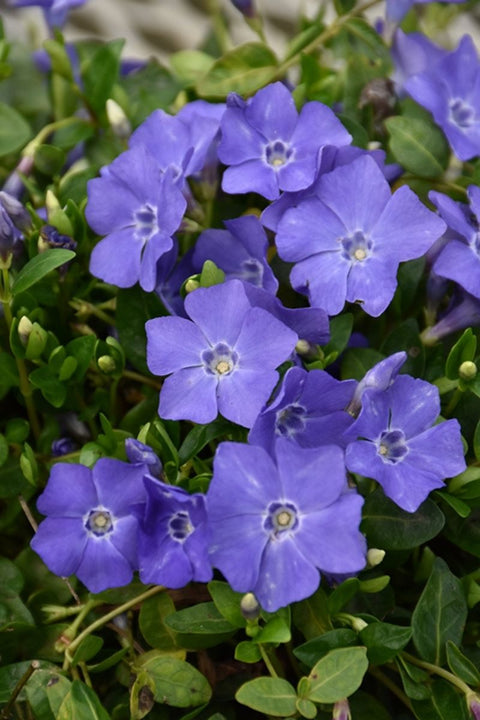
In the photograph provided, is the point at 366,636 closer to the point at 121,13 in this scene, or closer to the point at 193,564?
the point at 193,564

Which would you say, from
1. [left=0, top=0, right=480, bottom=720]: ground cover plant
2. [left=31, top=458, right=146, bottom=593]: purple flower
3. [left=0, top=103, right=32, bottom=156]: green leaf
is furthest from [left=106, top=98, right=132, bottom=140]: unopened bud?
[left=31, top=458, right=146, bottom=593]: purple flower

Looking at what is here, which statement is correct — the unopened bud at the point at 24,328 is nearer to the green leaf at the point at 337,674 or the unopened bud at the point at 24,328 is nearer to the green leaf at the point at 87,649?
the green leaf at the point at 87,649

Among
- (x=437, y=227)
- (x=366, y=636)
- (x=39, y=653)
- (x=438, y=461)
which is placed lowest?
(x=39, y=653)

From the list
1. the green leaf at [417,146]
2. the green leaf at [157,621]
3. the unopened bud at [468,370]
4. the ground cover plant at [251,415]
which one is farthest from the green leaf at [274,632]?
the green leaf at [417,146]

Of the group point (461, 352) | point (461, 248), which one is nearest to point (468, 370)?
point (461, 352)

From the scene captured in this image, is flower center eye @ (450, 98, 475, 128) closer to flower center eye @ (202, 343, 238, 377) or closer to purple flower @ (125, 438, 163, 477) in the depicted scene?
flower center eye @ (202, 343, 238, 377)

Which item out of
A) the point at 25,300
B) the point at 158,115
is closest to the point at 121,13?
the point at 158,115

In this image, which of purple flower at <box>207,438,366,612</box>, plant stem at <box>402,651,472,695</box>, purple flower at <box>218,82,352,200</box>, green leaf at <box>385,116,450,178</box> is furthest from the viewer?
green leaf at <box>385,116,450,178</box>

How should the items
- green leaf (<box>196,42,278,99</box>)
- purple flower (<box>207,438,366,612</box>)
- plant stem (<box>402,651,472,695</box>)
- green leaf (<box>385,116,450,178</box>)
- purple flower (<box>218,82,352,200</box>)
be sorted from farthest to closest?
green leaf (<box>196,42,278,99</box>)
green leaf (<box>385,116,450,178</box>)
purple flower (<box>218,82,352,200</box>)
plant stem (<box>402,651,472,695</box>)
purple flower (<box>207,438,366,612</box>)
